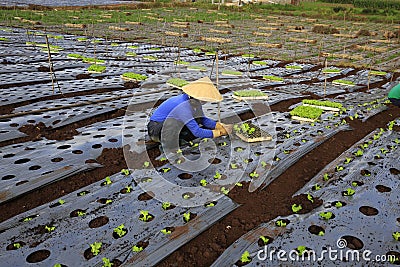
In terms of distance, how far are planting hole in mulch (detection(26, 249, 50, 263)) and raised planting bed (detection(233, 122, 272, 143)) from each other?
3491 millimetres

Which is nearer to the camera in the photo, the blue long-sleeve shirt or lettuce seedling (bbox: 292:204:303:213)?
lettuce seedling (bbox: 292:204:303:213)

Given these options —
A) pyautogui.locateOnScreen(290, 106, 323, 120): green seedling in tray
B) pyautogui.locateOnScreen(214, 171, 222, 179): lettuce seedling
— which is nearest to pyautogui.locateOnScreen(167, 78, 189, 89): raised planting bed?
pyautogui.locateOnScreen(290, 106, 323, 120): green seedling in tray

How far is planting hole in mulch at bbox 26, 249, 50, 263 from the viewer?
10.2ft

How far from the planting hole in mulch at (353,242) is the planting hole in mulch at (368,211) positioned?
0.54 m

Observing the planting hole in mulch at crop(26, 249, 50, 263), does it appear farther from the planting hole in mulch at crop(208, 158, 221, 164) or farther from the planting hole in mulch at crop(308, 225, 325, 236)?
the planting hole in mulch at crop(308, 225, 325, 236)

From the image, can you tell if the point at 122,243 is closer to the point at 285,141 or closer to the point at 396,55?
the point at 285,141

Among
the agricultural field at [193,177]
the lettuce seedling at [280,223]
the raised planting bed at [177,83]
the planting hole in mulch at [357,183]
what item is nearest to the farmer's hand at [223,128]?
the agricultural field at [193,177]

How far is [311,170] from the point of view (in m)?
5.03

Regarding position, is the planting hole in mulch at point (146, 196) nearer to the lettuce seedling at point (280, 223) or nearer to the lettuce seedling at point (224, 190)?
the lettuce seedling at point (224, 190)

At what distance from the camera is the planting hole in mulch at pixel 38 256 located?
310cm

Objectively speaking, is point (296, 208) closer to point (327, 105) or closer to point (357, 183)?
point (357, 183)

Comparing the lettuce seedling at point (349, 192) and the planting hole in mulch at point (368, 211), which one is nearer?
the planting hole in mulch at point (368, 211)

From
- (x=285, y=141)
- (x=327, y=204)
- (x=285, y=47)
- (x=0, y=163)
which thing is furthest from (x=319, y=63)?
(x=0, y=163)

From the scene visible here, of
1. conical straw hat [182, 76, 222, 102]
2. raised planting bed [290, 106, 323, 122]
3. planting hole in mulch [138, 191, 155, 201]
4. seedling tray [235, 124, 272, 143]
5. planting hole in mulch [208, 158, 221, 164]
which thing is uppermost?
conical straw hat [182, 76, 222, 102]
